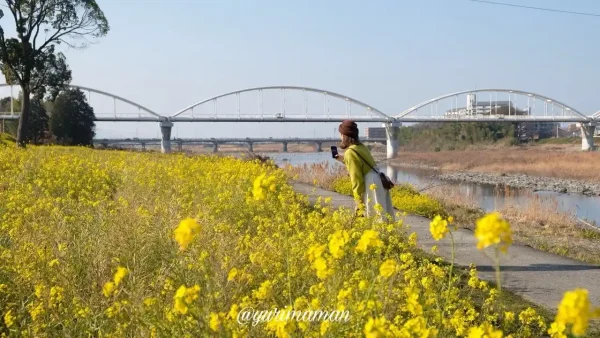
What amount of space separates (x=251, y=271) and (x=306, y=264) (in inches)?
12.6

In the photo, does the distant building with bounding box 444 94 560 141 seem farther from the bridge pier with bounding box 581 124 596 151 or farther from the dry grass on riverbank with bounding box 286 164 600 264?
the dry grass on riverbank with bounding box 286 164 600 264

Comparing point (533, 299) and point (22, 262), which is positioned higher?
point (22, 262)

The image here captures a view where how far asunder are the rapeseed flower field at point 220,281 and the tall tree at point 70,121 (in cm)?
4026

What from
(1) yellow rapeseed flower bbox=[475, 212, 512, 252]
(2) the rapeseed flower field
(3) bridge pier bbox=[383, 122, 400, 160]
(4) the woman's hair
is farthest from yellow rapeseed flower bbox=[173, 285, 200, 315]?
(3) bridge pier bbox=[383, 122, 400, 160]

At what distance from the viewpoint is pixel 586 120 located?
79.7 metres

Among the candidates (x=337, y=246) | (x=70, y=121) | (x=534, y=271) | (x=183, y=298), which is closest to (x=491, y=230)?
(x=337, y=246)

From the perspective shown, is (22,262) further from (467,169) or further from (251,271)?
(467,169)

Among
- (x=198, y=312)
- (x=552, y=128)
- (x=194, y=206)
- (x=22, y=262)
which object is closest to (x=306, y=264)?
(x=198, y=312)

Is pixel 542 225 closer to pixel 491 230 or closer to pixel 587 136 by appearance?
pixel 491 230

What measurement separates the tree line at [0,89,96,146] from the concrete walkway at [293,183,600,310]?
40380 mm

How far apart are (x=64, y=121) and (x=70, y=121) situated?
0.40 meters

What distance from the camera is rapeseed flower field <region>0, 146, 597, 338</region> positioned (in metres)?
2.34

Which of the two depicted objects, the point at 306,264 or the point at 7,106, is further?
the point at 7,106

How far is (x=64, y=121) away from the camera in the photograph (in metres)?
44.0
